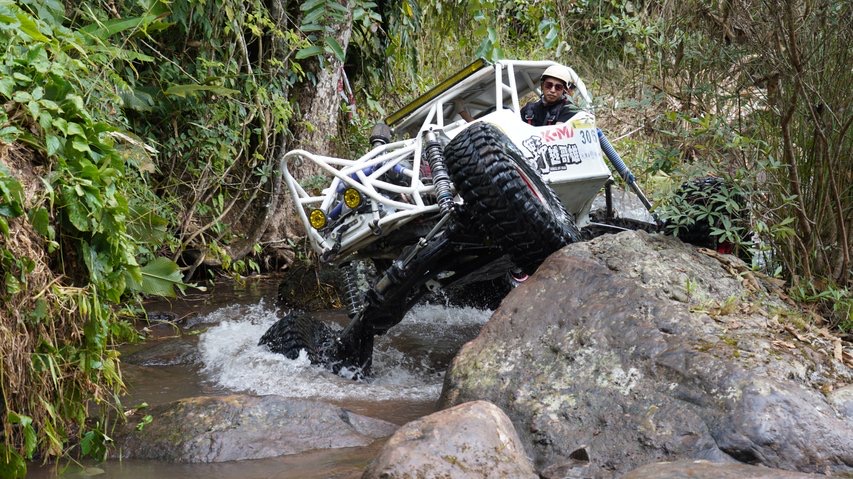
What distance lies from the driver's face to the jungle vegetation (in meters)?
0.29

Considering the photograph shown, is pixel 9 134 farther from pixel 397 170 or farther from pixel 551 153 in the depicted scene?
pixel 551 153

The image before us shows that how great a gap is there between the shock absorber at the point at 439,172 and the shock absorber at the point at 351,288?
4.15 ft

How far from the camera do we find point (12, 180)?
2992mm

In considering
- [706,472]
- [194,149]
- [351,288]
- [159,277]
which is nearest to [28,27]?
[159,277]

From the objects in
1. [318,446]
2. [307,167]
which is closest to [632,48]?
[307,167]

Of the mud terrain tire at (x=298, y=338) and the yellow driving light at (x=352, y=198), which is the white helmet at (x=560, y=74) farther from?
the mud terrain tire at (x=298, y=338)

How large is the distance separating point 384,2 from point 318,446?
619cm

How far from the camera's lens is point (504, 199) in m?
4.54

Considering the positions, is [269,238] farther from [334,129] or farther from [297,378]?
Answer: [297,378]

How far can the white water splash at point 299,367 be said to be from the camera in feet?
17.1

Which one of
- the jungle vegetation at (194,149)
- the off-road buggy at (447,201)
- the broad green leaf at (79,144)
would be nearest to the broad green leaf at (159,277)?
the jungle vegetation at (194,149)

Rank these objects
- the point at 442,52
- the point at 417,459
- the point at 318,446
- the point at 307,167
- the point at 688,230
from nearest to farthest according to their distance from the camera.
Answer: the point at 417,459
the point at 318,446
the point at 688,230
the point at 307,167
the point at 442,52

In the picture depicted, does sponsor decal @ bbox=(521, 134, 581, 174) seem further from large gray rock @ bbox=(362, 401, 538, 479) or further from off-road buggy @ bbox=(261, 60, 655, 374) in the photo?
large gray rock @ bbox=(362, 401, 538, 479)

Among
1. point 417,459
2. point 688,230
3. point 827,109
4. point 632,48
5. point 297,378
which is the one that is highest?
point 632,48
